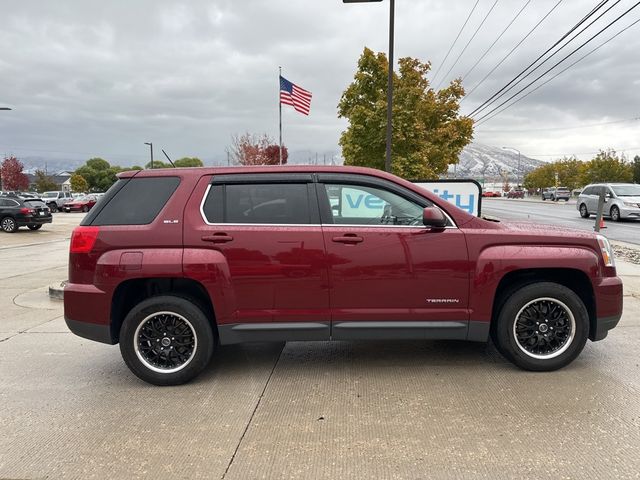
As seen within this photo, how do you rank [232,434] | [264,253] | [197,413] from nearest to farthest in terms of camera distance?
[232,434] < [197,413] < [264,253]

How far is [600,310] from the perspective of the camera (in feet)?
13.1

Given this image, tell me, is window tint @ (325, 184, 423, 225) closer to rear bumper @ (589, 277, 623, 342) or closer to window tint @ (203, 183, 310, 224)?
window tint @ (203, 183, 310, 224)

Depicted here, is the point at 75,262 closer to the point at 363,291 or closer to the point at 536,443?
the point at 363,291

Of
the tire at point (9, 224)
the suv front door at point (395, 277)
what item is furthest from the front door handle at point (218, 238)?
the tire at point (9, 224)

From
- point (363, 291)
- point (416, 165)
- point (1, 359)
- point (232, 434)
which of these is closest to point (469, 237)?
point (363, 291)

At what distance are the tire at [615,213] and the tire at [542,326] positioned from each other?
19778mm

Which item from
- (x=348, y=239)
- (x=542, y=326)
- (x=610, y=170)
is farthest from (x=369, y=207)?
(x=610, y=170)

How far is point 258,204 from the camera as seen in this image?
396cm

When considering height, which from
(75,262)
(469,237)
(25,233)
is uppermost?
(469,237)

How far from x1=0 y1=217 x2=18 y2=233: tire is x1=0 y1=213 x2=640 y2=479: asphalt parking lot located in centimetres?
1778

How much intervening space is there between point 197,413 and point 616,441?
2.84 meters

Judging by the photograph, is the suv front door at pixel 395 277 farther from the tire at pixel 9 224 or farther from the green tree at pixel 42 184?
the green tree at pixel 42 184

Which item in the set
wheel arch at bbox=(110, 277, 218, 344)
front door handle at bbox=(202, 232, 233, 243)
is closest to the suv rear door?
front door handle at bbox=(202, 232, 233, 243)

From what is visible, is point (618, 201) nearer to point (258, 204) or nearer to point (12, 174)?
point (258, 204)
